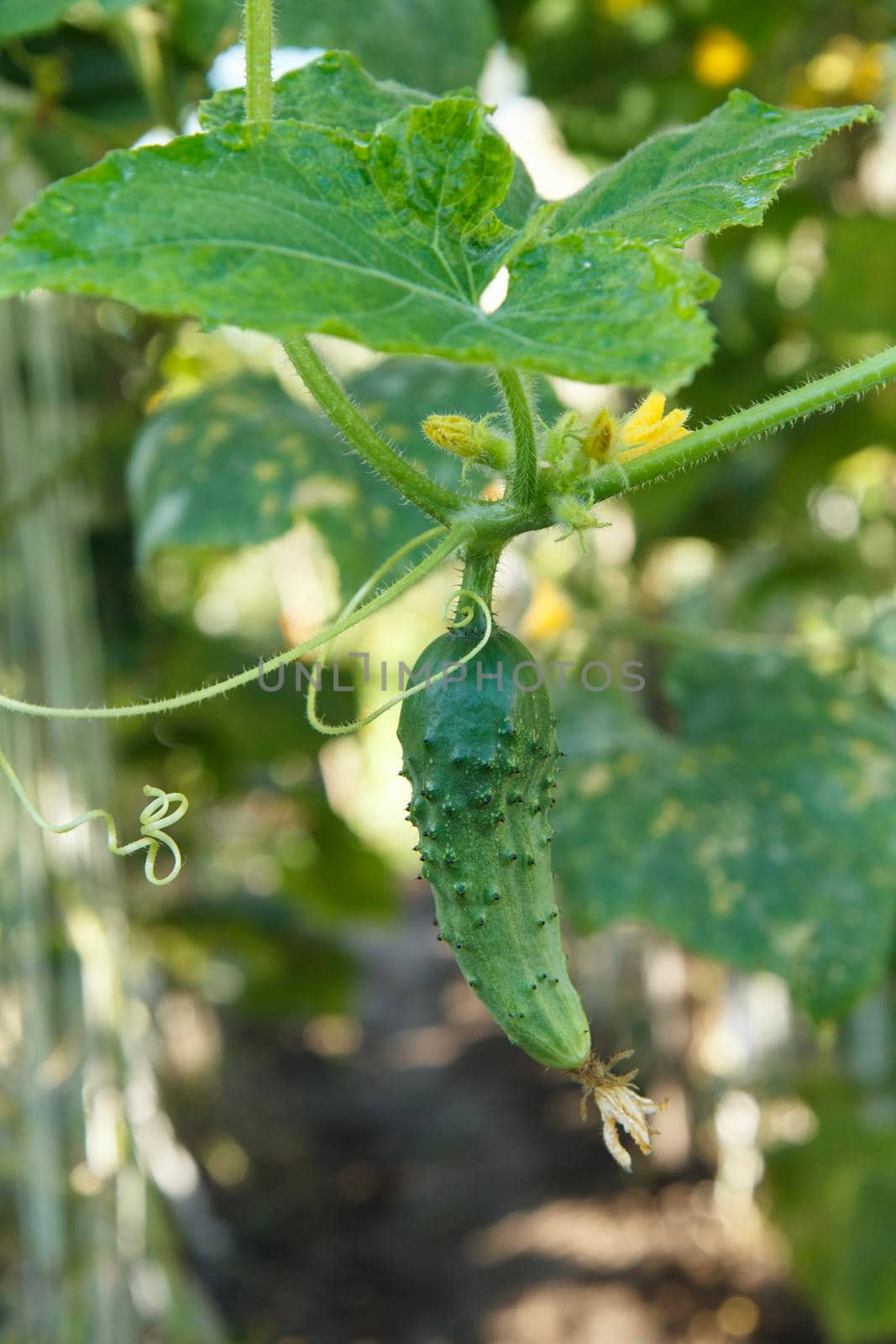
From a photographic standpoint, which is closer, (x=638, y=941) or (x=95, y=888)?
(x=95, y=888)

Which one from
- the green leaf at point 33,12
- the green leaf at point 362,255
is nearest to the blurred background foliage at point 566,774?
the green leaf at point 33,12

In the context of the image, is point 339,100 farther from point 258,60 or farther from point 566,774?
point 566,774

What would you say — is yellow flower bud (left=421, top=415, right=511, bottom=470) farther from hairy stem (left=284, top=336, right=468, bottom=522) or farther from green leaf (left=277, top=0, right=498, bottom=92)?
green leaf (left=277, top=0, right=498, bottom=92)

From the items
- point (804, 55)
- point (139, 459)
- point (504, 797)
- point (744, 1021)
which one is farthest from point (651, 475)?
point (744, 1021)

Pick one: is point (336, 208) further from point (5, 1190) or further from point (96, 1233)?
point (5, 1190)

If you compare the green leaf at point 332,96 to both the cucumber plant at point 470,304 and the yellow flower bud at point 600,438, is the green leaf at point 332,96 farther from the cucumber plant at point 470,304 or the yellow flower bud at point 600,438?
the yellow flower bud at point 600,438

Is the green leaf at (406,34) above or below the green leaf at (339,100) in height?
above

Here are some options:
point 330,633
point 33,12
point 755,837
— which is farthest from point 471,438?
point 755,837
